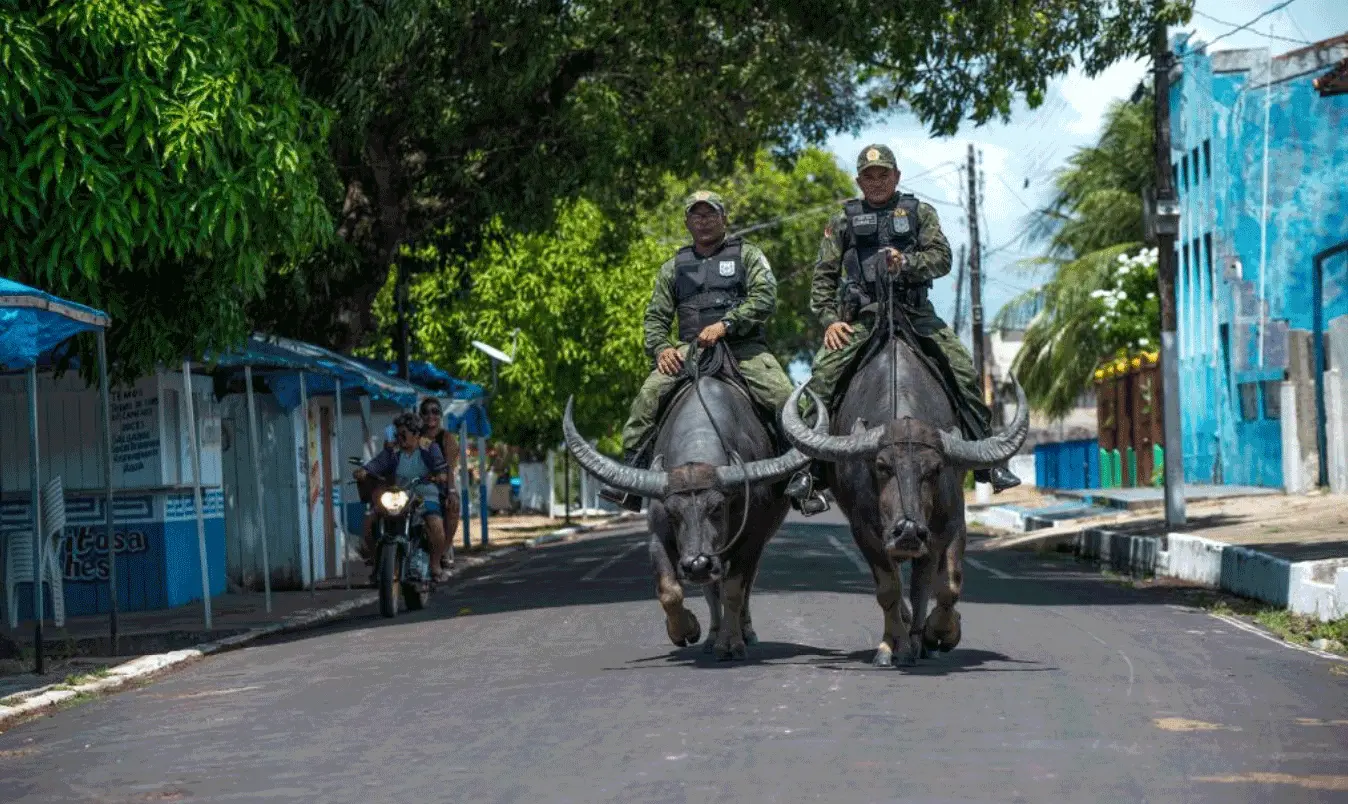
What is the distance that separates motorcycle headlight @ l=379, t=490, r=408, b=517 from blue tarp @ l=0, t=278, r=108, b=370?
4.92 metres

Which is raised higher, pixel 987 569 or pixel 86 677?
pixel 86 677

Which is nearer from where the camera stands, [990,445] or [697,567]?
[697,567]

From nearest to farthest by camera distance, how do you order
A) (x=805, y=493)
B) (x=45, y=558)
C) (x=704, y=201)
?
(x=805, y=493) → (x=704, y=201) → (x=45, y=558)

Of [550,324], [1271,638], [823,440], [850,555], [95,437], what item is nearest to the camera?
[823,440]

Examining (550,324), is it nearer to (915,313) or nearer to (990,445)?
(915,313)

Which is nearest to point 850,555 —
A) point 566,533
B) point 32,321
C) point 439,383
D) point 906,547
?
point 439,383

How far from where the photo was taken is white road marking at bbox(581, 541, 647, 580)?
25712 millimetres

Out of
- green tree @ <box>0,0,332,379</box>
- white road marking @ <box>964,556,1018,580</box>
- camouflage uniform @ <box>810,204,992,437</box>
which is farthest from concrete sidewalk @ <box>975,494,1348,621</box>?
green tree @ <box>0,0,332,379</box>

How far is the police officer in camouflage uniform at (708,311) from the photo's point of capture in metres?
13.9

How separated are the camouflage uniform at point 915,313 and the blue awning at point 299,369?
742 cm

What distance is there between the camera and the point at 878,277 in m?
13.3

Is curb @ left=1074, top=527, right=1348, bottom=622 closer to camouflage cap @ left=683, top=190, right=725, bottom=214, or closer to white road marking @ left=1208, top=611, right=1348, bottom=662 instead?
white road marking @ left=1208, top=611, right=1348, bottom=662

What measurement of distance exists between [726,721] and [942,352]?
3.94m

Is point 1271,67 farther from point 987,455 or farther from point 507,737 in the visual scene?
point 507,737
